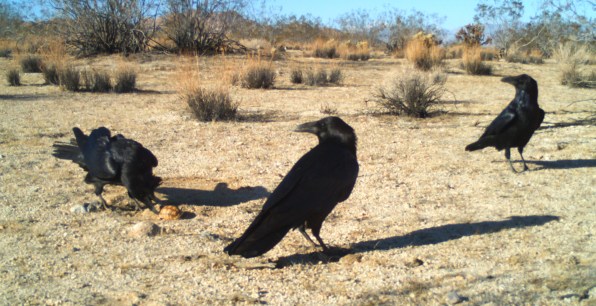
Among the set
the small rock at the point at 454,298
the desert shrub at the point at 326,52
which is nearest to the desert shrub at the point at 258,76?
the small rock at the point at 454,298

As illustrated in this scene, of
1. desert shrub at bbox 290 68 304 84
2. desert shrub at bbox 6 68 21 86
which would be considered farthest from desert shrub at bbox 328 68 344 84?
desert shrub at bbox 6 68 21 86

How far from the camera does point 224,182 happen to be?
5.63 metres

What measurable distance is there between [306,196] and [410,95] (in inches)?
251

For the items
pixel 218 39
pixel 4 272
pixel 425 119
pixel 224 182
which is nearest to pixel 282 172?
pixel 224 182

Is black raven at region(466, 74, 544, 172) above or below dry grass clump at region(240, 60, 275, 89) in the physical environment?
below

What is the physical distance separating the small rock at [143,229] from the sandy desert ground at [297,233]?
0.15ft

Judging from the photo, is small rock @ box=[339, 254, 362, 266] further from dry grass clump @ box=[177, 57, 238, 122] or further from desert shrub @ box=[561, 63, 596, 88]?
desert shrub @ box=[561, 63, 596, 88]

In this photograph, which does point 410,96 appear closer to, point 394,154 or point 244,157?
point 394,154

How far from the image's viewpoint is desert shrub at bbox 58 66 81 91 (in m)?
12.1

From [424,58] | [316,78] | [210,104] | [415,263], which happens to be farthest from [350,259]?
[424,58]

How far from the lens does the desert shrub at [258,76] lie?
1310 cm

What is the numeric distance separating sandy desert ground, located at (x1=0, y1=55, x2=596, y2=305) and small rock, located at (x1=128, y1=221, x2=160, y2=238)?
0.05 metres

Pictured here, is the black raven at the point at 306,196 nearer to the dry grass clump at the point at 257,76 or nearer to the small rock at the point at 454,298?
the small rock at the point at 454,298

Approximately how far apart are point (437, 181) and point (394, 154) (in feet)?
4.10
